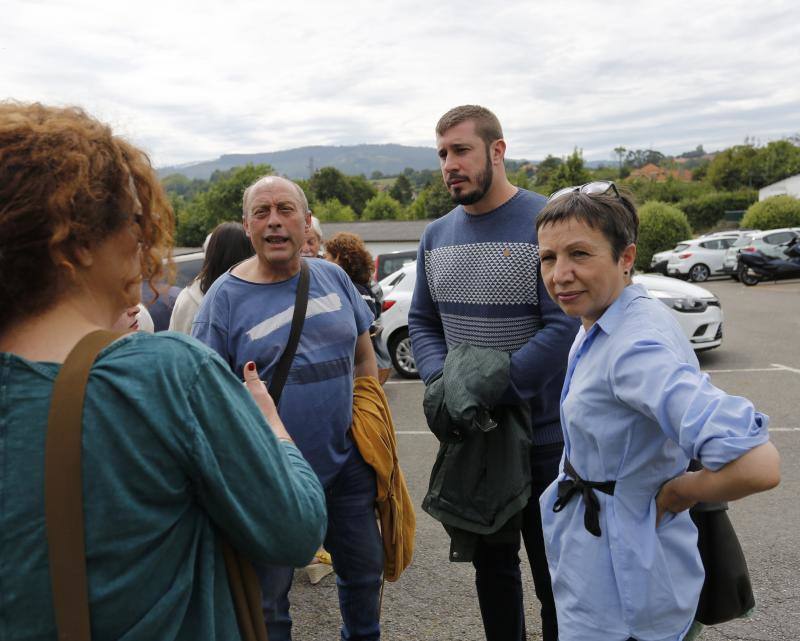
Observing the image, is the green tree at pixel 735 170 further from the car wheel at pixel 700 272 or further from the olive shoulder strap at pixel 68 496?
the olive shoulder strap at pixel 68 496

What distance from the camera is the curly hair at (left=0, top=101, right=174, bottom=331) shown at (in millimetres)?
1107

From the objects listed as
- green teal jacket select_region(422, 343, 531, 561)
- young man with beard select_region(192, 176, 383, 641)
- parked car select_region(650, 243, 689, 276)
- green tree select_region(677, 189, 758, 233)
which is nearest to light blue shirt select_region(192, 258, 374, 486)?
young man with beard select_region(192, 176, 383, 641)

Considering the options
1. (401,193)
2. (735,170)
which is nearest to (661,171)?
(735,170)

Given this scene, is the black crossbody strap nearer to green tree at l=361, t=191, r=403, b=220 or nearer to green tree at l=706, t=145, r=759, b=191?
green tree at l=361, t=191, r=403, b=220

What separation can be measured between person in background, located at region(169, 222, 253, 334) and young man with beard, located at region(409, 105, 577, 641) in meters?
1.54

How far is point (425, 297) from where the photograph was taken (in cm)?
315

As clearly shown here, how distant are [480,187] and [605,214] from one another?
903mm

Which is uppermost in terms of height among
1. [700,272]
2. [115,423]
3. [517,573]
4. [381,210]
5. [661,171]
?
[661,171]

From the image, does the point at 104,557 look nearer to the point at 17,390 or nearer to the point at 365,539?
the point at 17,390

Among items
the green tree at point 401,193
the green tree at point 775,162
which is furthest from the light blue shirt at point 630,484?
the green tree at point 401,193

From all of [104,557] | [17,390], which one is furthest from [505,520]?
[17,390]

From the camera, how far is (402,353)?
9.87 metres

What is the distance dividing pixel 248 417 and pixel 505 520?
1.61 metres

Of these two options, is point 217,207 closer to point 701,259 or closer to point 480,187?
point 701,259
